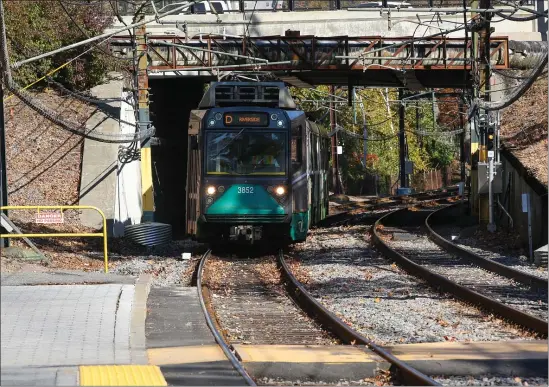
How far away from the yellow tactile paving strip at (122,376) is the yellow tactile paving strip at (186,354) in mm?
→ 706

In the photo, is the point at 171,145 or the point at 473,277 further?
the point at 171,145

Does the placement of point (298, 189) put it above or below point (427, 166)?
above

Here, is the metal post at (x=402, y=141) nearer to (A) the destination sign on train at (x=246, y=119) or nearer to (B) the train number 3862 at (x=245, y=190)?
(A) the destination sign on train at (x=246, y=119)

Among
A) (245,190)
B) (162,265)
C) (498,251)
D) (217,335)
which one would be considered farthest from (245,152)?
(217,335)

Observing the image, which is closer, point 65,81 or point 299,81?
point 65,81

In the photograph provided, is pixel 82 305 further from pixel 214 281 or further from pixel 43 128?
pixel 43 128

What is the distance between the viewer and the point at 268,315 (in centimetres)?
1434

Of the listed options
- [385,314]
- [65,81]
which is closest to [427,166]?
[65,81]

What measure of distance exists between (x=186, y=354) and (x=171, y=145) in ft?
97.4

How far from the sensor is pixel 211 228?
22.1m

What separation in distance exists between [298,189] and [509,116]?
20409mm

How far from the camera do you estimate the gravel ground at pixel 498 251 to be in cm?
1920

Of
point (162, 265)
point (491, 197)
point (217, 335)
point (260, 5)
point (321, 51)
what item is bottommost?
point (162, 265)

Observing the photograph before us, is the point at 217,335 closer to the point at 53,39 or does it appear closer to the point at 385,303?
the point at 385,303
